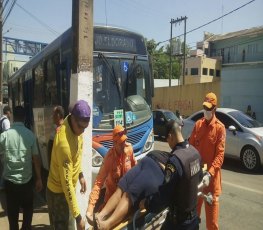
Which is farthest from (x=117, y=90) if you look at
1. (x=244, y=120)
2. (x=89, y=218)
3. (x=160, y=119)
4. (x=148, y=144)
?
(x=160, y=119)

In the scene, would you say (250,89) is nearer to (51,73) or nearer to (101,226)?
(51,73)

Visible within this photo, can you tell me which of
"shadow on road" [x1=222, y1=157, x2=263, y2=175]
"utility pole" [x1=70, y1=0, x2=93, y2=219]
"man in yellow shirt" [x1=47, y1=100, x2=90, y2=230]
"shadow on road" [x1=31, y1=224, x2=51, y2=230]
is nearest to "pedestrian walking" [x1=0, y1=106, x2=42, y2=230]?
"utility pole" [x1=70, y1=0, x2=93, y2=219]

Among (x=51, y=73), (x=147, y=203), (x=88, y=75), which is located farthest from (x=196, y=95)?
(x=147, y=203)

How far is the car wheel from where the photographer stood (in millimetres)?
9747

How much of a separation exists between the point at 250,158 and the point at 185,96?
1983 centimetres

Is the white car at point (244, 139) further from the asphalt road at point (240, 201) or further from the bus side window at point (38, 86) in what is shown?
the bus side window at point (38, 86)

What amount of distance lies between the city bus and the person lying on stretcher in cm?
361

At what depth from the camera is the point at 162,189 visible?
2996 millimetres

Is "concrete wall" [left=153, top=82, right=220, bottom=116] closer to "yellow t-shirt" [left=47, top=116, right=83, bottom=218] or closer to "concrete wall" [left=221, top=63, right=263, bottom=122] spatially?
"concrete wall" [left=221, top=63, right=263, bottom=122]

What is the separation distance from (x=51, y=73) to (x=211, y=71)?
143 feet

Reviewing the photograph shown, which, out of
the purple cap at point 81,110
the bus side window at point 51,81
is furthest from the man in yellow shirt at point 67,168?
the bus side window at point 51,81

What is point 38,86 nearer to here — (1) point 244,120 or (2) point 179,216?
(1) point 244,120

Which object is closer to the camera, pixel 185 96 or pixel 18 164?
pixel 18 164

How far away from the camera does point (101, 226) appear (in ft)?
9.72
